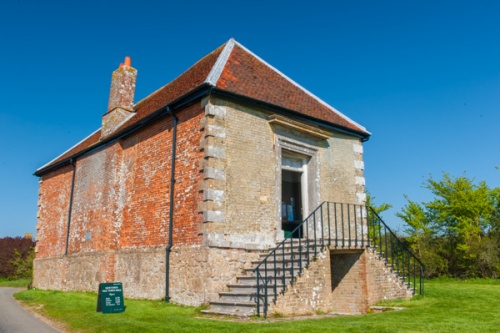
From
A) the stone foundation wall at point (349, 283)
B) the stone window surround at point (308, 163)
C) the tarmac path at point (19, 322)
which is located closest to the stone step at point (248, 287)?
the stone window surround at point (308, 163)

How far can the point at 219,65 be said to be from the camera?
12781mm

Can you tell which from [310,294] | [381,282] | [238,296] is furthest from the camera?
[381,282]

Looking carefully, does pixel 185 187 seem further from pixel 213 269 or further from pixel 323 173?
pixel 323 173

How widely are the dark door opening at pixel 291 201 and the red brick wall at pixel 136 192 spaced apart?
3.49 m

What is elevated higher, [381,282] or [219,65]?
[219,65]

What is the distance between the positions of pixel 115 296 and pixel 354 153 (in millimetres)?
9133

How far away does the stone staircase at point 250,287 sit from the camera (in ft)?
29.6

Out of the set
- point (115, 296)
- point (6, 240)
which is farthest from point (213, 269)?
point (6, 240)

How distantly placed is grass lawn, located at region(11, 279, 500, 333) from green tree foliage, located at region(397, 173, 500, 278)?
10.4 meters

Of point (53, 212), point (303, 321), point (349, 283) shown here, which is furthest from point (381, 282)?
point (53, 212)

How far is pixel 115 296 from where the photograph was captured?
10227mm

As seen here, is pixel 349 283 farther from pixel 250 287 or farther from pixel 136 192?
pixel 136 192

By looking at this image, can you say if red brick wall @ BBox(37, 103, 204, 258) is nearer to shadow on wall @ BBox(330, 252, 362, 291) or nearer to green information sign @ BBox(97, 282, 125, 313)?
green information sign @ BBox(97, 282, 125, 313)

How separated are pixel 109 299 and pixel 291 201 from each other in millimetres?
6430
